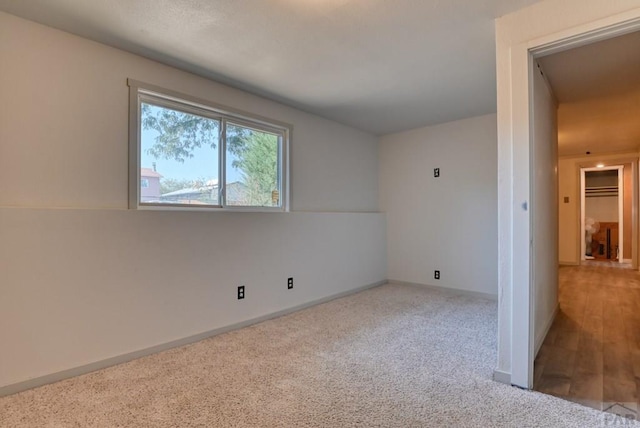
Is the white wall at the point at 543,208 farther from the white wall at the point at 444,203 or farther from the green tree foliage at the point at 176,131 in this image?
the green tree foliage at the point at 176,131

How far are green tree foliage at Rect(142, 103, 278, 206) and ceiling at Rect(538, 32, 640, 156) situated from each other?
263 cm

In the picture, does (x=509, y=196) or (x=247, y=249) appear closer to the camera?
(x=509, y=196)

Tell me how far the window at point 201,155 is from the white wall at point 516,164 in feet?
7.63

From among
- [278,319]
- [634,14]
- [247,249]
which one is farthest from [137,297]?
[634,14]

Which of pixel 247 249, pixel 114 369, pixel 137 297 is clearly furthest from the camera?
pixel 247 249

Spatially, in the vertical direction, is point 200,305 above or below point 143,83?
below

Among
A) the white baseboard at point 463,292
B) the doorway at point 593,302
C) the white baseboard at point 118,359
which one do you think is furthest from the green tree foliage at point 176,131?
the white baseboard at point 463,292

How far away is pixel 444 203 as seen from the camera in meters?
4.65

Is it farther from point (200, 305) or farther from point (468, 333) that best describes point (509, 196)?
point (200, 305)

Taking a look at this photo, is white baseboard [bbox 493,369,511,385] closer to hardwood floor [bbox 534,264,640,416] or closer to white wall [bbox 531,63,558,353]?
hardwood floor [bbox 534,264,640,416]

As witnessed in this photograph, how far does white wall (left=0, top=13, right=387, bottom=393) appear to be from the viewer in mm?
2066

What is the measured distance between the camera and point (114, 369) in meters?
2.31

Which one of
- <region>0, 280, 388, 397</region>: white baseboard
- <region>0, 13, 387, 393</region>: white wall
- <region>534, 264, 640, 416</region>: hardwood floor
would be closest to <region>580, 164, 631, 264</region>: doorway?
<region>534, 264, 640, 416</region>: hardwood floor

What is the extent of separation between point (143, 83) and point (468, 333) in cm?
347
